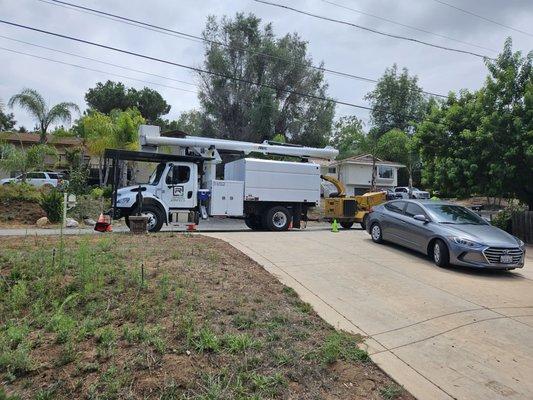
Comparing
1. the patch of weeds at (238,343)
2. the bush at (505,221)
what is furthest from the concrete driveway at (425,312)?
the bush at (505,221)

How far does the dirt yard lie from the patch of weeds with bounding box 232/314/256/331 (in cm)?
1

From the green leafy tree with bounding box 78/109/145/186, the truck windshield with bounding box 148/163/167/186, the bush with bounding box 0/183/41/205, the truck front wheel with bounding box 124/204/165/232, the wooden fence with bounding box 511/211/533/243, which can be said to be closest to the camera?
the truck front wheel with bounding box 124/204/165/232

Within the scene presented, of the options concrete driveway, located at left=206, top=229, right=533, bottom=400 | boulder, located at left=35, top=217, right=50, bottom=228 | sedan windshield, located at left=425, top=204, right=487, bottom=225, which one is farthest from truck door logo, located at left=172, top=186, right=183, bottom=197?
sedan windshield, located at left=425, top=204, right=487, bottom=225

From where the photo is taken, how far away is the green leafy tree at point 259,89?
34.2 metres

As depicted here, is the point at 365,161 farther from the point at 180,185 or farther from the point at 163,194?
the point at 163,194

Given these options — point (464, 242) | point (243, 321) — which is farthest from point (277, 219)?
point (243, 321)

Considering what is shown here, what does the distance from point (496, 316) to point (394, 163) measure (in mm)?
44000

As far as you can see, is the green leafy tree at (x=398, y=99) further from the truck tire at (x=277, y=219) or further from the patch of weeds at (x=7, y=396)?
the patch of weeds at (x=7, y=396)

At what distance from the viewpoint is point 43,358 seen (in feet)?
13.3

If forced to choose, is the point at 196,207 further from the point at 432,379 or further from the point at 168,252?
the point at 432,379

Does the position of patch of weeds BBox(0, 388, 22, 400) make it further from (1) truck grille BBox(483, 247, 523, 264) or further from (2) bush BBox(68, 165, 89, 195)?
(2) bush BBox(68, 165, 89, 195)

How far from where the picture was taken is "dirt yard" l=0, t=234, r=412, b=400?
370 cm

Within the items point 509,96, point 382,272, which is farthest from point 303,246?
point 509,96

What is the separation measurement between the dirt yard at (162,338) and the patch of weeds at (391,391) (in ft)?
0.04
